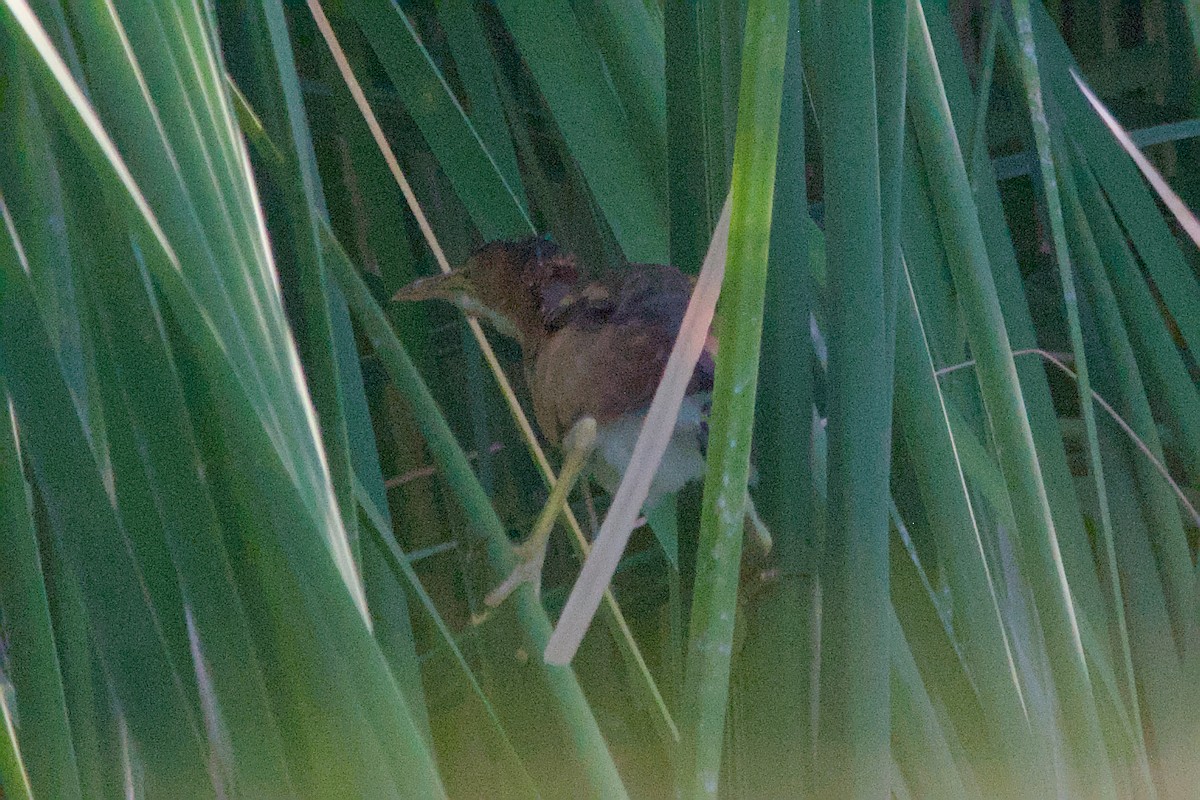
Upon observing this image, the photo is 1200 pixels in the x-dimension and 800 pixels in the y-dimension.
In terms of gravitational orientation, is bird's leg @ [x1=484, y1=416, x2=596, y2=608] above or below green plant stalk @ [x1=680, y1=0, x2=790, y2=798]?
below

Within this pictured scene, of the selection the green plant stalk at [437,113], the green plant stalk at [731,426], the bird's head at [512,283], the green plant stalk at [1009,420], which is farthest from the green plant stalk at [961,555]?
the bird's head at [512,283]

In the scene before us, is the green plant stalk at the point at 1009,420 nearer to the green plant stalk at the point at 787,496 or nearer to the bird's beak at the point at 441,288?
the green plant stalk at the point at 787,496

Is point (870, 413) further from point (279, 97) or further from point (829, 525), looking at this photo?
point (279, 97)

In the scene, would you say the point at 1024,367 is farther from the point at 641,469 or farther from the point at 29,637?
the point at 29,637

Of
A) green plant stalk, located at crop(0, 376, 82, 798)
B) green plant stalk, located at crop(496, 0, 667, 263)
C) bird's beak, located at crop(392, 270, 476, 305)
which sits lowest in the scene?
green plant stalk, located at crop(0, 376, 82, 798)

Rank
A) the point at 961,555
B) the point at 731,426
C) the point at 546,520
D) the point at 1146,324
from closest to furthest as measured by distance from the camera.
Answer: the point at 731,426 → the point at 961,555 → the point at 546,520 → the point at 1146,324

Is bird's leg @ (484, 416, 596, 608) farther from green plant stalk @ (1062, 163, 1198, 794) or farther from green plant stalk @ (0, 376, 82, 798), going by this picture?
green plant stalk @ (1062, 163, 1198, 794)

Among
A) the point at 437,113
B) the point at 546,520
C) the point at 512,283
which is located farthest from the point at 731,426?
the point at 512,283

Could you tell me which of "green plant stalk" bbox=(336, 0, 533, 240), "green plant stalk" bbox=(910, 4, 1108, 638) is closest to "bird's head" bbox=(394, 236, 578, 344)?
"green plant stalk" bbox=(336, 0, 533, 240)
